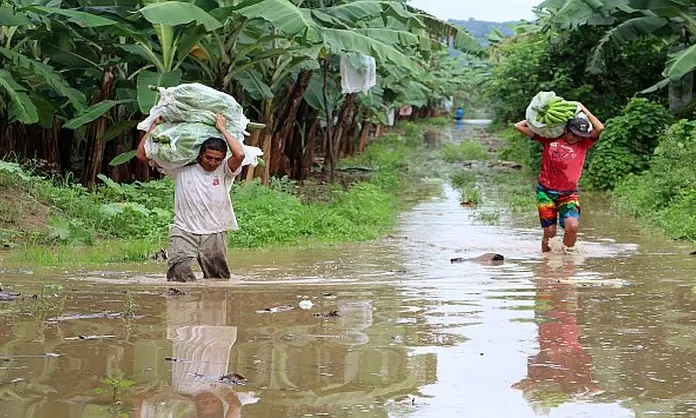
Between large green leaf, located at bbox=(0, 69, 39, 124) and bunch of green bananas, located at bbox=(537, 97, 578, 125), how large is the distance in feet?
20.9

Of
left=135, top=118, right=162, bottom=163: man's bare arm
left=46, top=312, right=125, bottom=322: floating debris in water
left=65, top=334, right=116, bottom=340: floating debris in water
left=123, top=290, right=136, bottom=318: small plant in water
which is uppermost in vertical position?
left=135, top=118, right=162, bottom=163: man's bare arm

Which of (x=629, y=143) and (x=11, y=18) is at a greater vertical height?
(x=11, y=18)

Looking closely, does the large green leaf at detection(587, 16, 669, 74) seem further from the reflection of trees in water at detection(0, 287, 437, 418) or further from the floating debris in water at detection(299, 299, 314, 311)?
the floating debris in water at detection(299, 299, 314, 311)

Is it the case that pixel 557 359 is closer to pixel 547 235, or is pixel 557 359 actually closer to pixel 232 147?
pixel 232 147

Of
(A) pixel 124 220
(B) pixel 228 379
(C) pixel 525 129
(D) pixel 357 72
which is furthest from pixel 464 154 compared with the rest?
(B) pixel 228 379

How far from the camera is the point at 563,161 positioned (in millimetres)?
11141

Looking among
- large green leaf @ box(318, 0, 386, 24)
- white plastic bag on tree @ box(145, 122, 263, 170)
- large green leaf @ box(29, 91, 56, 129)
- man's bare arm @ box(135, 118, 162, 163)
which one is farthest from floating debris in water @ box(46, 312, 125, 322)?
large green leaf @ box(318, 0, 386, 24)

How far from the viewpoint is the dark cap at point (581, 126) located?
11039 millimetres

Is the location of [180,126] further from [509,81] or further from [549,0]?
[509,81]

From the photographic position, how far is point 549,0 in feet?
65.1

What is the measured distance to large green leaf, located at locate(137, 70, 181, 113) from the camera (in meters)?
13.8

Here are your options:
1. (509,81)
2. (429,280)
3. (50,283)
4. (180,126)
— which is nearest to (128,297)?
(50,283)

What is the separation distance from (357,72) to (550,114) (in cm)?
921

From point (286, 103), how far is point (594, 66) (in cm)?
699
